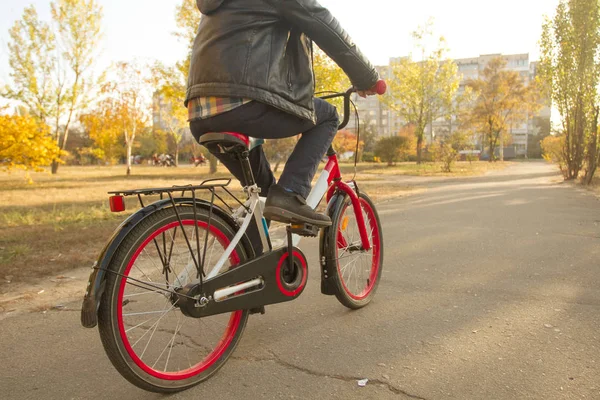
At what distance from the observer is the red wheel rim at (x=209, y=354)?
188 cm

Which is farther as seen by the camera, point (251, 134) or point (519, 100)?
point (519, 100)

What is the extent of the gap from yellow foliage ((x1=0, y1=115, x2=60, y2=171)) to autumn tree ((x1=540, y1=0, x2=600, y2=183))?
14336 millimetres

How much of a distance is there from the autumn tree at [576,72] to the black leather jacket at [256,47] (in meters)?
12.5

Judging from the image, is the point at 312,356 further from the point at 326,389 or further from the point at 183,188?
the point at 183,188

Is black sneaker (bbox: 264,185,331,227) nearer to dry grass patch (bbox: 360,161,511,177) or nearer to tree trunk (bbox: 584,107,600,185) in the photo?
tree trunk (bbox: 584,107,600,185)

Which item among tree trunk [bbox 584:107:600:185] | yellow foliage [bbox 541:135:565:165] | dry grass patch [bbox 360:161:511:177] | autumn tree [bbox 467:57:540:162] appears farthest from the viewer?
autumn tree [bbox 467:57:540:162]

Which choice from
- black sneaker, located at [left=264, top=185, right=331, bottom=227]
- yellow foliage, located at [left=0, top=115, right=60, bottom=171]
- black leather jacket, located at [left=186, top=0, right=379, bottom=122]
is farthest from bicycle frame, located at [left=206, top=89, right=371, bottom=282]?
yellow foliage, located at [left=0, top=115, right=60, bottom=171]

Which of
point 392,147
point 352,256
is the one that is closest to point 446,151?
point 392,147

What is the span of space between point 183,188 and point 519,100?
5092 centimetres

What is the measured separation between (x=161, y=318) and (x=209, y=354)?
0.95ft

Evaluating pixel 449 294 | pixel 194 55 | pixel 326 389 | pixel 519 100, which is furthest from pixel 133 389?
pixel 519 100

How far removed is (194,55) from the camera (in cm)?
230

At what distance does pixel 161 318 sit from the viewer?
227cm

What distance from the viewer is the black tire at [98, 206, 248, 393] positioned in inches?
73.3
